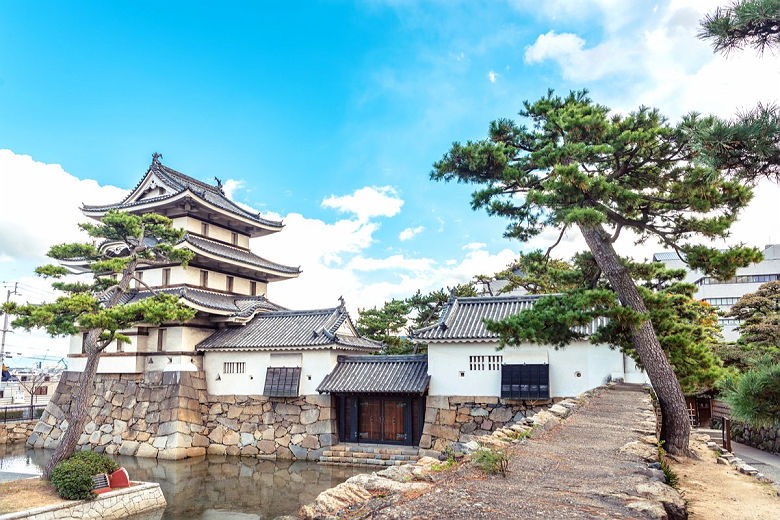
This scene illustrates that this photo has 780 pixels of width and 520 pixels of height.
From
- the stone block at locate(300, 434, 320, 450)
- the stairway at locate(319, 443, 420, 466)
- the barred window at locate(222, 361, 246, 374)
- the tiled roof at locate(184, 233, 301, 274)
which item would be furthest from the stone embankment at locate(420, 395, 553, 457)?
the tiled roof at locate(184, 233, 301, 274)

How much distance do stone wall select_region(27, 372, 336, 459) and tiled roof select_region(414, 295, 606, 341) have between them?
528cm

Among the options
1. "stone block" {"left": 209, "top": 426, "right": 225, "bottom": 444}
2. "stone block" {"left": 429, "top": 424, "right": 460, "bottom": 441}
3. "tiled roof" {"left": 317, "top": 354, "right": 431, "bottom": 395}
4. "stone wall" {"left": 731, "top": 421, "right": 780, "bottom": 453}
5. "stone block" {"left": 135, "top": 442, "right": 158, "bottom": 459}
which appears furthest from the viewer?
"stone block" {"left": 209, "top": 426, "right": 225, "bottom": 444}

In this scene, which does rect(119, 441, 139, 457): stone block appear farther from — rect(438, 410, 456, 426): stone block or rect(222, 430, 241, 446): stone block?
rect(438, 410, 456, 426): stone block

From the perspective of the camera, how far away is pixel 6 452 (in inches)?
843

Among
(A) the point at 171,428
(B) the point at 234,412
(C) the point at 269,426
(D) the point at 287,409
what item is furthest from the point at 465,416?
(A) the point at 171,428

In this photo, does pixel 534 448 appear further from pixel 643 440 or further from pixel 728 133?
pixel 728 133

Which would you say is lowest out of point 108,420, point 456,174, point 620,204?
point 108,420

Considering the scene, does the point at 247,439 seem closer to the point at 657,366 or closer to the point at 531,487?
the point at 657,366

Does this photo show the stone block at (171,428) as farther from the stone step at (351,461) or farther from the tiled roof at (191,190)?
the tiled roof at (191,190)

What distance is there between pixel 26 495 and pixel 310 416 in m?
9.79

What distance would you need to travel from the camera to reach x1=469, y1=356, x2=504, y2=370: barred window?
59.5ft

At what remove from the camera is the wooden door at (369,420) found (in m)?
19.6

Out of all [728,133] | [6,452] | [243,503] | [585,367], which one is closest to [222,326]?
[6,452]

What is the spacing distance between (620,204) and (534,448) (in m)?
5.50
